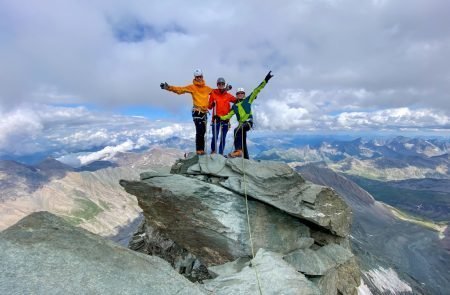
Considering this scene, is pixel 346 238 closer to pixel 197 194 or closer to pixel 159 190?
pixel 197 194

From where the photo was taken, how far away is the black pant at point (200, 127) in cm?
2434

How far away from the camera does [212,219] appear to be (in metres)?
20.2

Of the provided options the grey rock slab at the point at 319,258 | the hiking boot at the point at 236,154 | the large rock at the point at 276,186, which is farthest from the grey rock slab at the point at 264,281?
the hiking boot at the point at 236,154

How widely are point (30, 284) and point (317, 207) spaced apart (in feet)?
59.7

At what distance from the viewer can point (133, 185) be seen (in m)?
22.2

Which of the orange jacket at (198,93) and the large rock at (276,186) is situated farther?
the orange jacket at (198,93)

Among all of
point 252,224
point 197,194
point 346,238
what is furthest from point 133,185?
point 346,238

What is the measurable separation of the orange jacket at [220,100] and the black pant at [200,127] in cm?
100

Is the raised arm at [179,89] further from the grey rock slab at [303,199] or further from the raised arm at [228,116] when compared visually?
the grey rock slab at [303,199]

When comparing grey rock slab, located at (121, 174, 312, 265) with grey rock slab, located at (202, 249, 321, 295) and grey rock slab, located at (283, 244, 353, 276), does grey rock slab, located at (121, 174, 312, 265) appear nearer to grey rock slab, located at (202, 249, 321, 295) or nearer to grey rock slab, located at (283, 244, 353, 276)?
grey rock slab, located at (283, 244, 353, 276)

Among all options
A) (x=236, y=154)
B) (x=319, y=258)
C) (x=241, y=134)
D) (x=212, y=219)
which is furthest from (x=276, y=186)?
(x=319, y=258)

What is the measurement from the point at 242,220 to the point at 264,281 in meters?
5.60

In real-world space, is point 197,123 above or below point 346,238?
above

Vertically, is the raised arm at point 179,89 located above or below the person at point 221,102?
above
